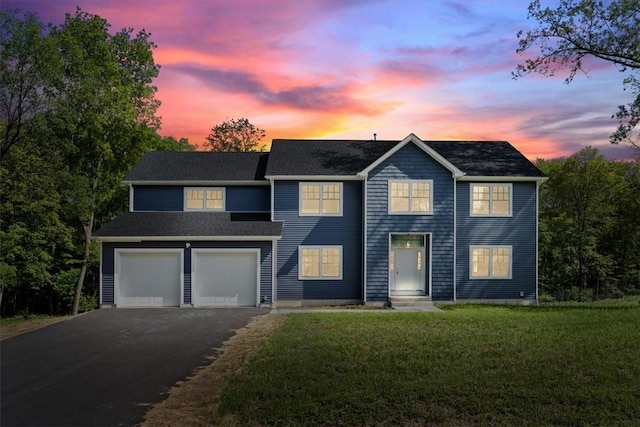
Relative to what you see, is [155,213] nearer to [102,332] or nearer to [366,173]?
[102,332]

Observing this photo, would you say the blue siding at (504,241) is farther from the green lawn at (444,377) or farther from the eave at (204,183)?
the eave at (204,183)

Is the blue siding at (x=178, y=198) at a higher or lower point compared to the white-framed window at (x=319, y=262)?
higher

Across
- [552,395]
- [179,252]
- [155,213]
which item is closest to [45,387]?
[552,395]

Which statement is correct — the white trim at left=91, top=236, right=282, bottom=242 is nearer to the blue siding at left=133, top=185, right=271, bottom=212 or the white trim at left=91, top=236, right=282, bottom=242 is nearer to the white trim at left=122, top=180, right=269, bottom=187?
the blue siding at left=133, top=185, right=271, bottom=212

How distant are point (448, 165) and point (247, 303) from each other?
33.3 ft

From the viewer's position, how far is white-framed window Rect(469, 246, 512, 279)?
20.3m

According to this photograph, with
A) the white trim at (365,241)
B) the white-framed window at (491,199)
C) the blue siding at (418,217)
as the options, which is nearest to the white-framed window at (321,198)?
the white trim at (365,241)

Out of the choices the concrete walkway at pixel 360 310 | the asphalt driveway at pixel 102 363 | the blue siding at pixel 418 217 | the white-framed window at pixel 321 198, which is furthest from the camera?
the white-framed window at pixel 321 198

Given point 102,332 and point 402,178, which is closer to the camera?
point 102,332

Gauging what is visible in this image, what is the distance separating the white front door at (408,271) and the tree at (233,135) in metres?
27.3

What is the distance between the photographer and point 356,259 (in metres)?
20.0

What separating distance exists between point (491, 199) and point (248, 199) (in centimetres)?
1088

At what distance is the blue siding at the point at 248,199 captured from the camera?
20984 mm

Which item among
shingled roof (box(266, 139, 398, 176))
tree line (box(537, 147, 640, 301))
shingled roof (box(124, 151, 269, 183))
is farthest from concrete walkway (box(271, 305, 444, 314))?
tree line (box(537, 147, 640, 301))
